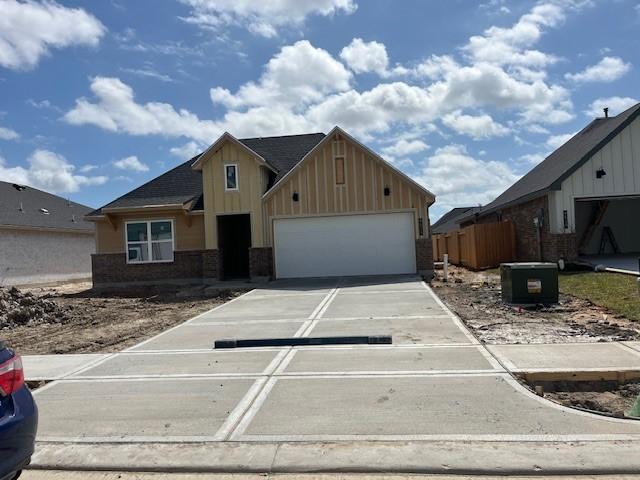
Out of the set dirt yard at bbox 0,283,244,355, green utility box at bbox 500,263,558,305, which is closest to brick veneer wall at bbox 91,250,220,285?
dirt yard at bbox 0,283,244,355

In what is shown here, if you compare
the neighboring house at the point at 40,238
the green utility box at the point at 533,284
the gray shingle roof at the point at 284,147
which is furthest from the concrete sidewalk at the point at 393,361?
the neighboring house at the point at 40,238

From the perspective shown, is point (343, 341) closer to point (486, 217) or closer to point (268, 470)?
point (268, 470)

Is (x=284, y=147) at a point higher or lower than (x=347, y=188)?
higher

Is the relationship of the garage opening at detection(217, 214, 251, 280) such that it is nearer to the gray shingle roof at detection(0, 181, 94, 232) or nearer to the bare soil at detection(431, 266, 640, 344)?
the gray shingle roof at detection(0, 181, 94, 232)

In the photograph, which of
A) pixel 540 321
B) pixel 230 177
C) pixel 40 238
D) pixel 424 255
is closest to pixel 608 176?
pixel 424 255

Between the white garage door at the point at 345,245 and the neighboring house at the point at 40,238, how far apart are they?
1350 cm

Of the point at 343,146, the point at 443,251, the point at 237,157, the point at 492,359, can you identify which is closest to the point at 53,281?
the point at 237,157

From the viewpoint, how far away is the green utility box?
38.9 ft

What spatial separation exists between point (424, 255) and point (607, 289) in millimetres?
7924

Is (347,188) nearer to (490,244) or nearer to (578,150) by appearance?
(490,244)

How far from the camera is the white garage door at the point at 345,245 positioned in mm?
21156

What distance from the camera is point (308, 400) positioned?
232 inches

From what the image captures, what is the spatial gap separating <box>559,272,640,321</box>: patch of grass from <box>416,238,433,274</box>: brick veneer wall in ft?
15.7

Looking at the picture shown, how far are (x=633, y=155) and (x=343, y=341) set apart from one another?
16.2 metres
